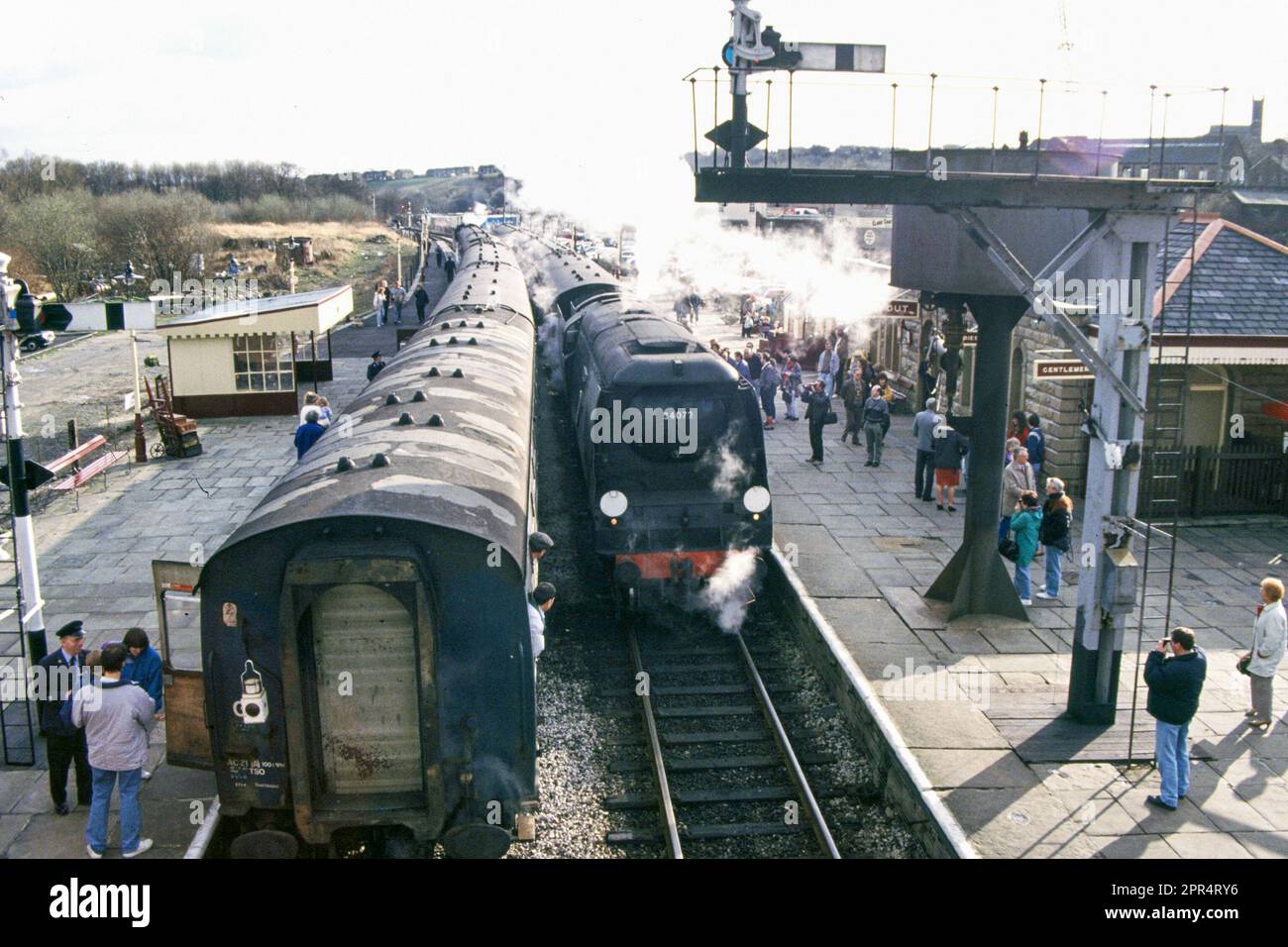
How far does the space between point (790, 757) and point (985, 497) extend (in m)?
4.18

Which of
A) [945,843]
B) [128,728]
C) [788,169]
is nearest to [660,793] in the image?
[945,843]

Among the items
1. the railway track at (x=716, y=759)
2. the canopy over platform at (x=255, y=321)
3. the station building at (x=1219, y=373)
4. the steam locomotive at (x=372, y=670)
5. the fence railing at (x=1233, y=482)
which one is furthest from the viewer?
the canopy over platform at (x=255, y=321)

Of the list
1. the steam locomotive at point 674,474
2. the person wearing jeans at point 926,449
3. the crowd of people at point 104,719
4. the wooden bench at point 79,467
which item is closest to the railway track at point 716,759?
the steam locomotive at point 674,474

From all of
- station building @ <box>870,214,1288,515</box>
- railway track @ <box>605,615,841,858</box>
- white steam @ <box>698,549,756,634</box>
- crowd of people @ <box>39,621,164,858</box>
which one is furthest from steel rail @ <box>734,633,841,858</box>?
station building @ <box>870,214,1288,515</box>

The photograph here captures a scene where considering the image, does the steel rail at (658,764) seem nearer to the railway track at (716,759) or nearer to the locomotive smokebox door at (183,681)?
the railway track at (716,759)

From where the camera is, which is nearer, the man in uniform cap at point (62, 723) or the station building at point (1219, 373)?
the man in uniform cap at point (62, 723)

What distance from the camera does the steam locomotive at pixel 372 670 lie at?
6141 millimetres

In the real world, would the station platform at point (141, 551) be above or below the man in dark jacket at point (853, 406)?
below

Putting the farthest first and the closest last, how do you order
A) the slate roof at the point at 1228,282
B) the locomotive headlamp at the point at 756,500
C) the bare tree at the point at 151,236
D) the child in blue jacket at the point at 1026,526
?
the bare tree at the point at 151,236 < the slate roof at the point at 1228,282 < the child in blue jacket at the point at 1026,526 < the locomotive headlamp at the point at 756,500

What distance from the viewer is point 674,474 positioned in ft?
36.3

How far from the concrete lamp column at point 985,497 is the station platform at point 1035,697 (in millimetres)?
236

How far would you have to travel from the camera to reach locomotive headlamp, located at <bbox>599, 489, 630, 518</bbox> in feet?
35.2

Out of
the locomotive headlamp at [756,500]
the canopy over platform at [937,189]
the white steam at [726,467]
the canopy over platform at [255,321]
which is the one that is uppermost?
the canopy over platform at [937,189]

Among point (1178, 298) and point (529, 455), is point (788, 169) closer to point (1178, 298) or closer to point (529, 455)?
point (529, 455)
